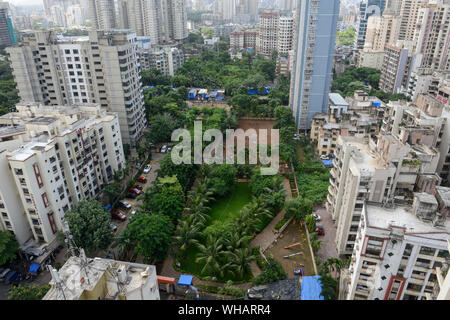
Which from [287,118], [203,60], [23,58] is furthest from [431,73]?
[203,60]

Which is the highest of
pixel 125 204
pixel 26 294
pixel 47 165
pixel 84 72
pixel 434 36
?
pixel 434 36

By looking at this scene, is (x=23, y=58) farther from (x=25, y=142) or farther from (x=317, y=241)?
(x=317, y=241)

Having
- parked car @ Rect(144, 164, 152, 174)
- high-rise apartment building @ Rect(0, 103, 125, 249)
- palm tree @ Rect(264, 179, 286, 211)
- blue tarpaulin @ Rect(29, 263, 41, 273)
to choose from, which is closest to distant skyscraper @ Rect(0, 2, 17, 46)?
high-rise apartment building @ Rect(0, 103, 125, 249)

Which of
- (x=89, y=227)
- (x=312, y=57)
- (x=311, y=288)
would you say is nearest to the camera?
(x=311, y=288)

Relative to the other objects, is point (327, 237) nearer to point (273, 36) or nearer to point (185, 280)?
point (185, 280)

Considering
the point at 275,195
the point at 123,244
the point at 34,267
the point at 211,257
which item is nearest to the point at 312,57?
the point at 275,195

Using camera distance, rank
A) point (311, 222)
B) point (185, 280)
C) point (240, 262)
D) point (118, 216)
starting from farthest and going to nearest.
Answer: point (118, 216), point (311, 222), point (240, 262), point (185, 280)
